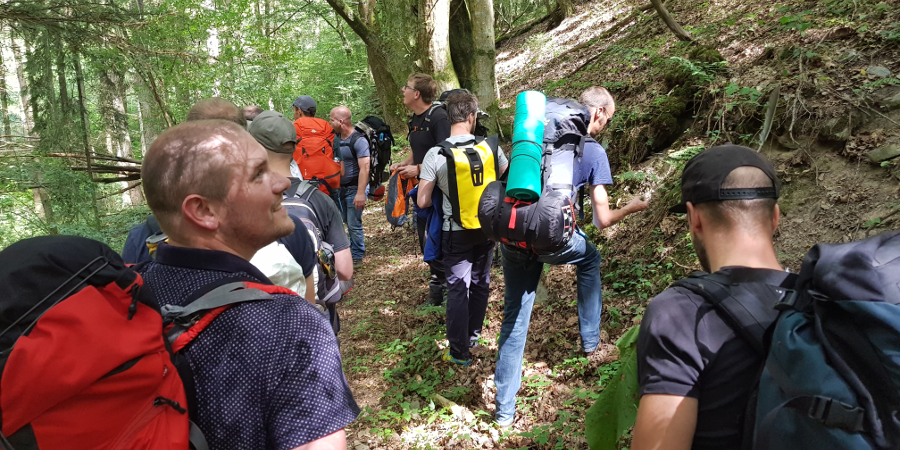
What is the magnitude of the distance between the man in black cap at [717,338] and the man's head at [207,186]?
1.25m

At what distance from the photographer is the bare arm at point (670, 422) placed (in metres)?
1.39

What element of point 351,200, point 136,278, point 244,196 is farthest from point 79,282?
point 351,200

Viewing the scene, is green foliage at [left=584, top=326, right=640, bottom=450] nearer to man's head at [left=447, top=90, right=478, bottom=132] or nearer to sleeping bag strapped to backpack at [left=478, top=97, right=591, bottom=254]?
sleeping bag strapped to backpack at [left=478, top=97, right=591, bottom=254]

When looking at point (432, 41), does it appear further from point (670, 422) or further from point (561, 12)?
point (561, 12)

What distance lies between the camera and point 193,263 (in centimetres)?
138

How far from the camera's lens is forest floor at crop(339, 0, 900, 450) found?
3.96m

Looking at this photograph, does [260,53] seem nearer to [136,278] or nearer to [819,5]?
[819,5]

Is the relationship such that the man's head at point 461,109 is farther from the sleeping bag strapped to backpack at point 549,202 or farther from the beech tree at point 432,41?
the beech tree at point 432,41

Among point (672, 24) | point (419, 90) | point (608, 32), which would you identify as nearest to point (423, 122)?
point (419, 90)

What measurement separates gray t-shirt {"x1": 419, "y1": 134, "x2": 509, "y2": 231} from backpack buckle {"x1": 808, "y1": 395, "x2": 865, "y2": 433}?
10.9 ft

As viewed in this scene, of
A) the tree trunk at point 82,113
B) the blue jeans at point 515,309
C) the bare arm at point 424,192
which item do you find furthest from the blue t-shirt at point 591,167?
the tree trunk at point 82,113

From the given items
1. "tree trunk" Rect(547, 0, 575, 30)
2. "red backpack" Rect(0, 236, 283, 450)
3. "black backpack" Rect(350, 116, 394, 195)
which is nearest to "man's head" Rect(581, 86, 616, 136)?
"red backpack" Rect(0, 236, 283, 450)

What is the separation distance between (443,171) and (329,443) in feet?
10.5

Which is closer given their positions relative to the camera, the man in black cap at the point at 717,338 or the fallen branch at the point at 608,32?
A: the man in black cap at the point at 717,338
